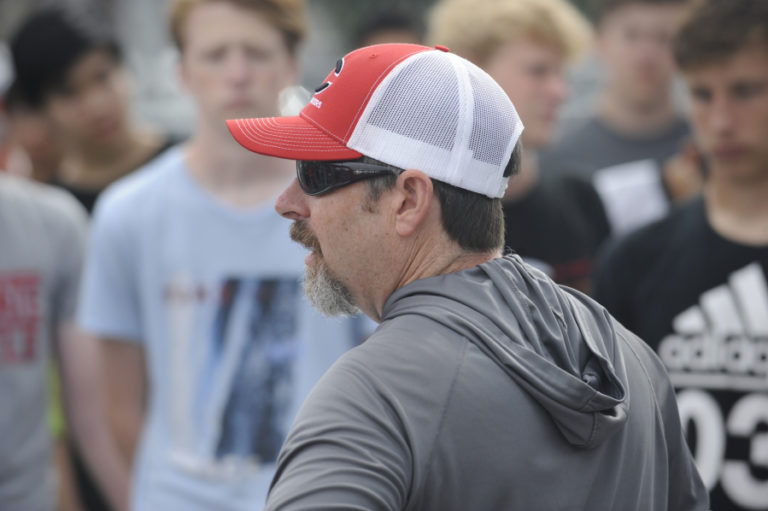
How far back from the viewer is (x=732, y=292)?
11.0 feet

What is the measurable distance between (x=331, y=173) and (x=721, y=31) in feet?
6.62

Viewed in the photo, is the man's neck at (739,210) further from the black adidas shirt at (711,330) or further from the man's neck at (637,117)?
the man's neck at (637,117)

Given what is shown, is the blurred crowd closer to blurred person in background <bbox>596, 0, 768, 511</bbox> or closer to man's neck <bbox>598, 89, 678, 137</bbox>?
blurred person in background <bbox>596, 0, 768, 511</bbox>

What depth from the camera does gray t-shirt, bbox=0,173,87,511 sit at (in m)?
4.06

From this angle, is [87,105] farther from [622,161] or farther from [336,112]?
[336,112]

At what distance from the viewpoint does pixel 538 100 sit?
462 centimetres

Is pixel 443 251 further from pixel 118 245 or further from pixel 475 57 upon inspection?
pixel 475 57

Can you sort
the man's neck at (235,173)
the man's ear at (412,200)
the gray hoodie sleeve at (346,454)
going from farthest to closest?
1. the man's neck at (235,173)
2. the man's ear at (412,200)
3. the gray hoodie sleeve at (346,454)

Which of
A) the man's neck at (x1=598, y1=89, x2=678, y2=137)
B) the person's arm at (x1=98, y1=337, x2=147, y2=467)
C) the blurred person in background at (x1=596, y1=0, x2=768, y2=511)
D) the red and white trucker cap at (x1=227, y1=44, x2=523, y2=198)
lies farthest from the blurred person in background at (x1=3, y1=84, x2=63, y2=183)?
the red and white trucker cap at (x1=227, y1=44, x2=523, y2=198)

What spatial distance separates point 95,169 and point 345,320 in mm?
2592

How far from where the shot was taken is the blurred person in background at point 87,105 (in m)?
5.66

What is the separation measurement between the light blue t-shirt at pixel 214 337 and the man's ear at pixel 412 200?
173 cm

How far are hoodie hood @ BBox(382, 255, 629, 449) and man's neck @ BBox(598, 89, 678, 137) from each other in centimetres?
390

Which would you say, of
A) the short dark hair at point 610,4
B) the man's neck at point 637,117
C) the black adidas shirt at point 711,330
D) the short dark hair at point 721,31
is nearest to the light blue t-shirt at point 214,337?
the black adidas shirt at point 711,330
